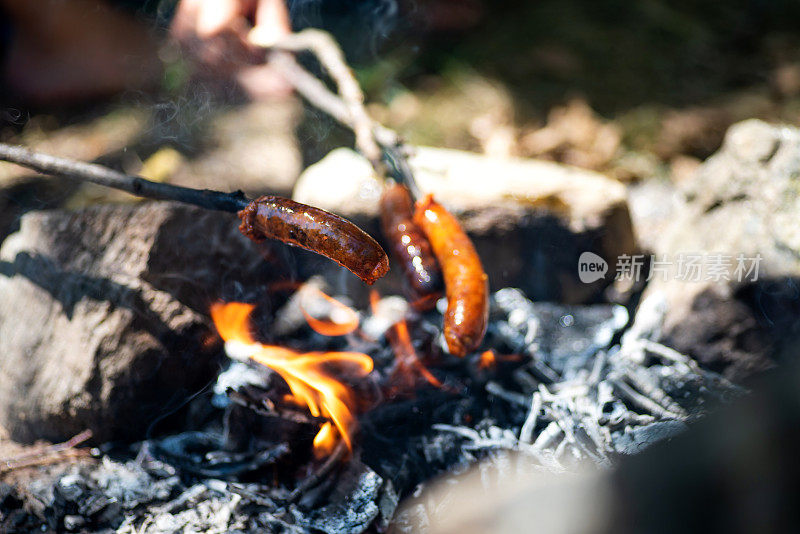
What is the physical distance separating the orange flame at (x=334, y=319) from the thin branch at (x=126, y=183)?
945mm

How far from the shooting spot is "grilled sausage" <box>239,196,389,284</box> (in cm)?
208

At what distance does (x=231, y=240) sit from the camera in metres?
2.89

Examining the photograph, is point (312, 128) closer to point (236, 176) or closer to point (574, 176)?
point (236, 176)

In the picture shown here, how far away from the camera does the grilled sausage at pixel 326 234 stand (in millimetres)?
2084

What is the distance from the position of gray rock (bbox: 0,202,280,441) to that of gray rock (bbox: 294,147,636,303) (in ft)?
3.26

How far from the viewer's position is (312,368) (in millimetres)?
2650

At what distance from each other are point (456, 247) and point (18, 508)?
2.31m

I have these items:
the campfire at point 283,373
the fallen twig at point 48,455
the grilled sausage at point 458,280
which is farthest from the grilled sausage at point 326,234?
the fallen twig at point 48,455

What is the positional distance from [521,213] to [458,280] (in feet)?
3.39

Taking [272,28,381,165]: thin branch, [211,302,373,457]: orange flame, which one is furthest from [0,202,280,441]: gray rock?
[272,28,381,165]: thin branch

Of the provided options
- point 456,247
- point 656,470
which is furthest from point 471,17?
point 656,470

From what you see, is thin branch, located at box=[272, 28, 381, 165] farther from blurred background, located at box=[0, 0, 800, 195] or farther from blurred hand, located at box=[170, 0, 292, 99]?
blurred background, located at box=[0, 0, 800, 195]

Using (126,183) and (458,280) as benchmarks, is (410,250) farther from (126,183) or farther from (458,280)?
(126,183)

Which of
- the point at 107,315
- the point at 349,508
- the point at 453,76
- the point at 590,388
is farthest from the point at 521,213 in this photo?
the point at 453,76
